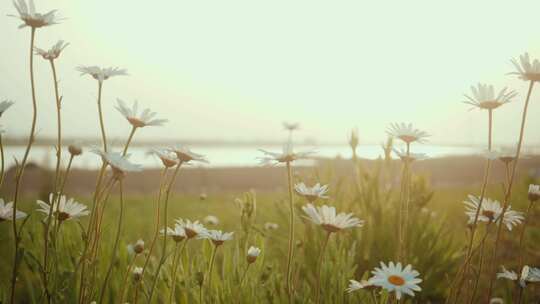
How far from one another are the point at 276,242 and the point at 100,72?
6.09 ft

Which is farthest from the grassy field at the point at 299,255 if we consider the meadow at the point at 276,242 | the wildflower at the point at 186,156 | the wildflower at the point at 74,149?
the wildflower at the point at 186,156

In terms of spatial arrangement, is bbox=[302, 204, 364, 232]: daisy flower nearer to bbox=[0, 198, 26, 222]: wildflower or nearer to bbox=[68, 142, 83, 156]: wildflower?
bbox=[68, 142, 83, 156]: wildflower

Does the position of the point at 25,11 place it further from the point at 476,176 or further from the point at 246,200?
the point at 476,176

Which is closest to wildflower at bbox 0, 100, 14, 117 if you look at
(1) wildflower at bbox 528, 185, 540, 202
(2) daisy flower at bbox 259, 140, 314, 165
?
(2) daisy flower at bbox 259, 140, 314, 165

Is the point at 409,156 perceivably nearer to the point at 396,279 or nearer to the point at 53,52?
the point at 396,279

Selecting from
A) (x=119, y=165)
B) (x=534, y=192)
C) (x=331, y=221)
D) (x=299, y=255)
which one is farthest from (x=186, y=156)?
(x=299, y=255)

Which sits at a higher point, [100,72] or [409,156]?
[100,72]

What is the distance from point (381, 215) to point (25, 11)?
78.3 inches

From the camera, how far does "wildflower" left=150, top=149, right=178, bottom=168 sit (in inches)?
52.4

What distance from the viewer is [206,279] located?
1760 millimetres

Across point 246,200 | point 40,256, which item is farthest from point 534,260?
point 40,256

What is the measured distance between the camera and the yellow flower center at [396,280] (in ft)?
4.03

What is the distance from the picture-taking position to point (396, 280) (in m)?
1.25

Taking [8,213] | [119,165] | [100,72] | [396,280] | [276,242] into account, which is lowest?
[276,242]
